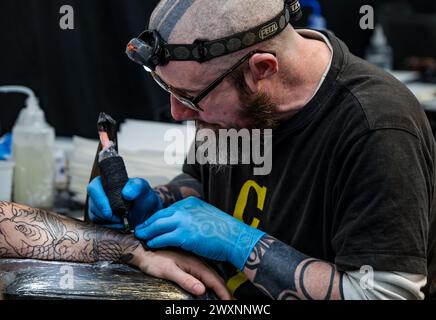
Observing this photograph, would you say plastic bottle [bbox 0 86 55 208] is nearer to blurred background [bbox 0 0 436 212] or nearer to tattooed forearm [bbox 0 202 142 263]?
blurred background [bbox 0 0 436 212]

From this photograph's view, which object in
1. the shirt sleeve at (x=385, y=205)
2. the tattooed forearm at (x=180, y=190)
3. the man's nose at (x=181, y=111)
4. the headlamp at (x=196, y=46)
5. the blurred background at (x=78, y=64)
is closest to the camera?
the shirt sleeve at (x=385, y=205)

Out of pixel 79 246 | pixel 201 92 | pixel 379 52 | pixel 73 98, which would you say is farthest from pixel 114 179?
pixel 379 52

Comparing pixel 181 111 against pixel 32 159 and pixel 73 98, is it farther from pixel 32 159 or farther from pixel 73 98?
pixel 73 98

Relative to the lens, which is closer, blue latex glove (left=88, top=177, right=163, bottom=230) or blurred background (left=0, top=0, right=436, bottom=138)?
blue latex glove (left=88, top=177, right=163, bottom=230)

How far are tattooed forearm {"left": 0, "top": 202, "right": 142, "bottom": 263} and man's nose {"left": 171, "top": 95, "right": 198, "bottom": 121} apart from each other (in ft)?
1.28

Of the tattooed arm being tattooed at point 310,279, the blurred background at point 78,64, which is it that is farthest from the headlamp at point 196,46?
the blurred background at point 78,64

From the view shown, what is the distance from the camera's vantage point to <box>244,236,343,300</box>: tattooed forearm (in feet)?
5.37

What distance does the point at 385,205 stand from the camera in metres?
1.56

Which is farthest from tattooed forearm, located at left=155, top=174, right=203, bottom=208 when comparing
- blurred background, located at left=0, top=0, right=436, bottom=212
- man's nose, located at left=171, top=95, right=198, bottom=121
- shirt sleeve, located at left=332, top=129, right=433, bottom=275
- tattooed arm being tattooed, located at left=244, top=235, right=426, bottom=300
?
shirt sleeve, located at left=332, top=129, right=433, bottom=275

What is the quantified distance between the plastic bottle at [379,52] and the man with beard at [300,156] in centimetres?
265

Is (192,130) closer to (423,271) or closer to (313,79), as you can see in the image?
(313,79)

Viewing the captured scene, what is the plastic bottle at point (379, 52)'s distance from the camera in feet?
14.7

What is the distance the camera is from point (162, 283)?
1.80 meters

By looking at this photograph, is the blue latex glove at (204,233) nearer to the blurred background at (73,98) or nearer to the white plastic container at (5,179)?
the blurred background at (73,98)
